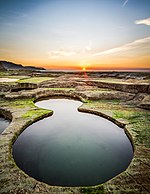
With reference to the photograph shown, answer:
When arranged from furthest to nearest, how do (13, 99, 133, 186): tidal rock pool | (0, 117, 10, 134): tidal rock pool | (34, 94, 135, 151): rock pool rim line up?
(0, 117, 10, 134): tidal rock pool → (34, 94, 135, 151): rock pool rim → (13, 99, 133, 186): tidal rock pool

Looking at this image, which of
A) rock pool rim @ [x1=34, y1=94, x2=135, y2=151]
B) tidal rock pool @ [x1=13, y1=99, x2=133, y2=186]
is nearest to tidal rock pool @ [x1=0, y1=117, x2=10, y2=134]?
tidal rock pool @ [x1=13, y1=99, x2=133, y2=186]

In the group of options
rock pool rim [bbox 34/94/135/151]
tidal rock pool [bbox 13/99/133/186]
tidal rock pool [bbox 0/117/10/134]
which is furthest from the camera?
tidal rock pool [bbox 0/117/10/134]

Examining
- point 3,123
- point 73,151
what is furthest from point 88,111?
point 3,123

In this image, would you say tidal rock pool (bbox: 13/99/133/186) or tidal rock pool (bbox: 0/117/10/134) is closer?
tidal rock pool (bbox: 13/99/133/186)

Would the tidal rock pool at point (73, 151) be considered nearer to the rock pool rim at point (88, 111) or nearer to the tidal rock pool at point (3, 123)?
the rock pool rim at point (88, 111)

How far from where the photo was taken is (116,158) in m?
6.92

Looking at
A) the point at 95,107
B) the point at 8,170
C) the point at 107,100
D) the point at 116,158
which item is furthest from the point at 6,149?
the point at 107,100

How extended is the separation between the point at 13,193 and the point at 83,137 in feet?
17.5

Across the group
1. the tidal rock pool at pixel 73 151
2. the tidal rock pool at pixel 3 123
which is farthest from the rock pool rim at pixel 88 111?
the tidal rock pool at pixel 3 123

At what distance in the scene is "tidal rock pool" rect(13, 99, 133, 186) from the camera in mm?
5695

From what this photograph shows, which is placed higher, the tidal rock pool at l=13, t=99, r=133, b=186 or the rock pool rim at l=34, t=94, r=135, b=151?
the rock pool rim at l=34, t=94, r=135, b=151

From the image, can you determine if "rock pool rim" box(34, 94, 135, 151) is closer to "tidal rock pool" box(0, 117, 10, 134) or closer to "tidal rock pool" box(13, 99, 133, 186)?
"tidal rock pool" box(13, 99, 133, 186)

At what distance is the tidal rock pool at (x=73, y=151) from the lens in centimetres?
570

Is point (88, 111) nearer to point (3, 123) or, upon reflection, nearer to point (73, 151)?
point (73, 151)
